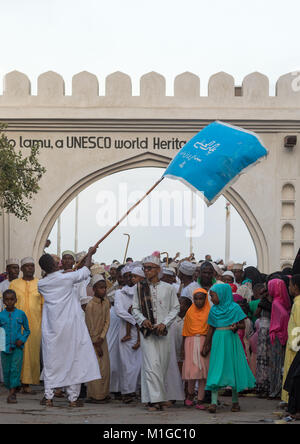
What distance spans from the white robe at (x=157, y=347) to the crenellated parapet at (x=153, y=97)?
9.22 m

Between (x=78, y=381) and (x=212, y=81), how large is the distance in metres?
10.3

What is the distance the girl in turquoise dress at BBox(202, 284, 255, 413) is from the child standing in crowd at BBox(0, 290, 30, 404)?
203 cm

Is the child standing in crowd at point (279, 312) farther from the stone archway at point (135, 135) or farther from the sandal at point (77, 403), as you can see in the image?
the stone archway at point (135, 135)

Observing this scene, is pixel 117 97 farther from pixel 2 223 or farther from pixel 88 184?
pixel 2 223

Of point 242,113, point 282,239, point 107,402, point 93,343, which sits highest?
point 242,113

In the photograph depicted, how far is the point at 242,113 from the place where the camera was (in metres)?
18.5

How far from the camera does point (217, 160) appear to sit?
33.2ft

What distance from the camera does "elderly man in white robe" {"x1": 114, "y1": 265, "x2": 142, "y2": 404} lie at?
34.7ft

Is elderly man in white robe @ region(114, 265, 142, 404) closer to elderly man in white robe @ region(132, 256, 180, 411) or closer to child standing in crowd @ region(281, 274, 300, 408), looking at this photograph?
elderly man in white robe @ region(132, 256, 180, 411)

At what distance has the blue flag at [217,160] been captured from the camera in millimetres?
10078

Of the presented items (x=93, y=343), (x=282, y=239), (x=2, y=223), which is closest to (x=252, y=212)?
(x=282, y=239)

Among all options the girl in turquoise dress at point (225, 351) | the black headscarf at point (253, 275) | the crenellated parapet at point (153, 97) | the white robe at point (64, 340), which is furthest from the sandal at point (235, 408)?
the crenellated parapet at point (153, 97)

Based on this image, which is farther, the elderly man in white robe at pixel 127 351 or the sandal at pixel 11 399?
the elderly man in white robe at pixel 127 351

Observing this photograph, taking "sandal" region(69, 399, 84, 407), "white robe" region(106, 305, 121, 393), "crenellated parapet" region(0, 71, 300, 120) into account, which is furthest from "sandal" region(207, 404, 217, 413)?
"crenellated parapet" region(0, 71, 300, 120)
